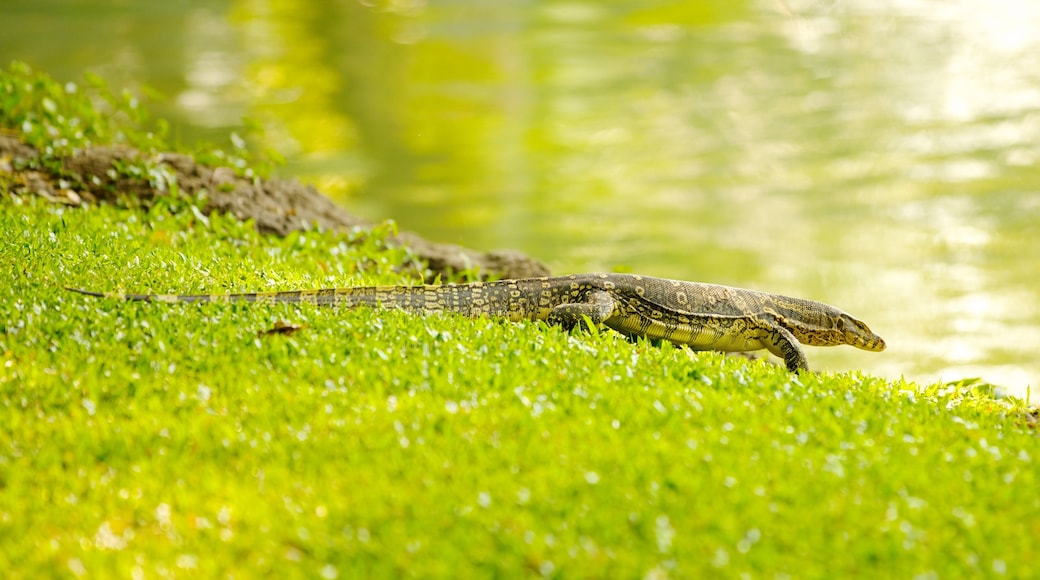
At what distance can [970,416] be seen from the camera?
23.2 ft

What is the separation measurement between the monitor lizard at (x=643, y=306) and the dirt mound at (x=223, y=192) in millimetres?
3992

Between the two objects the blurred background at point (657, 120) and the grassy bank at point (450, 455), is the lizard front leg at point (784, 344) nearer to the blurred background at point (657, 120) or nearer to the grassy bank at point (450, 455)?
the grassy bank at point (450, 455)

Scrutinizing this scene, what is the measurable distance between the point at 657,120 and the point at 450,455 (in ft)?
58.4

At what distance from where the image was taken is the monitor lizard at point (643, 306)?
7859mm

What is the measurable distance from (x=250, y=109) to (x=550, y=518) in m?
17.9

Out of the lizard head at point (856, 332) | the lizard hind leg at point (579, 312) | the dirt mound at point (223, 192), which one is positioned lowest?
the dirt mound at point (223, 192)

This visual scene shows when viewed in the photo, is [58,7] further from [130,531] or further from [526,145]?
[130,531]

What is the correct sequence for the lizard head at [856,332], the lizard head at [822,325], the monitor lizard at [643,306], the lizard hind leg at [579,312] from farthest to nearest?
the lizard head at [856,332], the lizard head at [822,325], the lizard hind leg at [579,312], the monitor lizard at [643,306]

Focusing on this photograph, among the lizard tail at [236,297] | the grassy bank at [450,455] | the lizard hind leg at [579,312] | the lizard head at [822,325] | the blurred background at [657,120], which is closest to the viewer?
the grassy bank at [450,455]

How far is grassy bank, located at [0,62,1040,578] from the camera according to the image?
4.45 m

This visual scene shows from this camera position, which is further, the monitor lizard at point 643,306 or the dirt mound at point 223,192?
the dirt mound at point 223,192

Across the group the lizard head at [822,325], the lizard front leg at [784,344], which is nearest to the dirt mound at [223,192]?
the lizard head at [822,325]

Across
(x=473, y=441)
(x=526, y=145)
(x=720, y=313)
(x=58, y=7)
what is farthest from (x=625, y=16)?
(x=473, y=441)

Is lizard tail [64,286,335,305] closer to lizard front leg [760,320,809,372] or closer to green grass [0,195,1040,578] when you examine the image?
green grass [0,195,1040,578]
